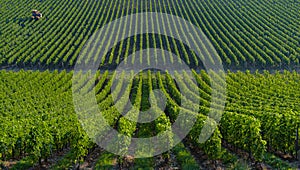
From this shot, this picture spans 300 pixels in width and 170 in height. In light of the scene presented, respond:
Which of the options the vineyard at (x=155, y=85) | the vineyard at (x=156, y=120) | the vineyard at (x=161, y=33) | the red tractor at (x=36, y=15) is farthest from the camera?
the red tractor at (x=36, y=15)

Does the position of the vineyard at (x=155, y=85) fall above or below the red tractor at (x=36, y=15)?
below

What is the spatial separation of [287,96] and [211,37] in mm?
36449

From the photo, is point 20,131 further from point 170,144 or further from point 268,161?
point 268,161

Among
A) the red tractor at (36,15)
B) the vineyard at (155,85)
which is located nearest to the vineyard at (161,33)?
the vineyard at (155,85)

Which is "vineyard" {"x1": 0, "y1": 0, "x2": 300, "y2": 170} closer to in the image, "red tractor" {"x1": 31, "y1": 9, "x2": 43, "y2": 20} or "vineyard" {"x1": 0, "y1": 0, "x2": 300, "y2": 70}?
"vineyard" {"x1": 0, "y1": 0, "x2": 300, "y2": 70}

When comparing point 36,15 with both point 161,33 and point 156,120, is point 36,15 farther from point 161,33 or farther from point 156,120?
point 156,120

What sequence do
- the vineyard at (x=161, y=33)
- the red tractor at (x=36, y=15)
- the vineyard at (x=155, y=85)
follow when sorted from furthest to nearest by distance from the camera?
the red tractor at (x=36, y=15) → the vineyard at (x=161, y=33) → the vineyard at (x=155, y=85)

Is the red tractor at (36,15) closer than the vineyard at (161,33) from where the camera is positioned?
No

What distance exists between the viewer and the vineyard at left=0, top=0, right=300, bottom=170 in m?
28.8

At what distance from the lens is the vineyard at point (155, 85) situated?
28.8 metres

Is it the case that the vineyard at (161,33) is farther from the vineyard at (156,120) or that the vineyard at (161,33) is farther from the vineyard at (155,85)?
the vineyard at (156,120)

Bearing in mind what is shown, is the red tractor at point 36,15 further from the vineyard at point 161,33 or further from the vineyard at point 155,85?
the vineyard at point 155,85

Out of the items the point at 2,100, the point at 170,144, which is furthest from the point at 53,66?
the point at 170,144

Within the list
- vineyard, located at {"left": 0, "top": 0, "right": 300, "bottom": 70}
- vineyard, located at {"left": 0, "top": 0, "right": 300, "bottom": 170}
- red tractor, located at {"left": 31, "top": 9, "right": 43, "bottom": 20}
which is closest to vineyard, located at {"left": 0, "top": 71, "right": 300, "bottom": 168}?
vineyard, located at {"left": 0, "top": 0, "right": 300, "bottom": 170}
